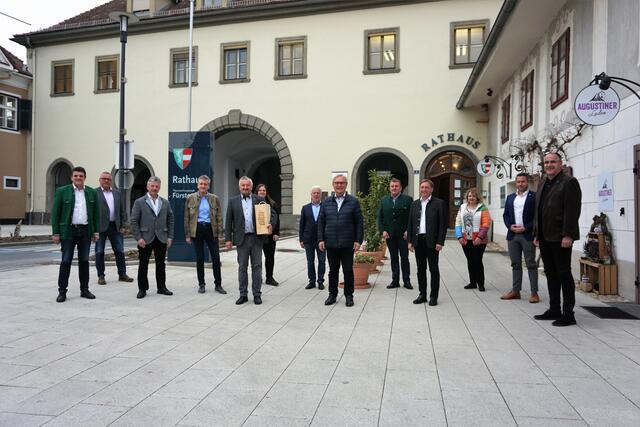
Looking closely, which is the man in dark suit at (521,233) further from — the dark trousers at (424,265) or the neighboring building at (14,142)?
the neighboring building at (14,142)

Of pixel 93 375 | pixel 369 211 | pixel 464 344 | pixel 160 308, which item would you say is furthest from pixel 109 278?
pixel 464 344

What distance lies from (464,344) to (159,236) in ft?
15.8

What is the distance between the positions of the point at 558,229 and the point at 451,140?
1544 centimetres

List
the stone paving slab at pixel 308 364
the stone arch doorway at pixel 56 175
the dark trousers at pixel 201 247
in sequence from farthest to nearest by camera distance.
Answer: the stone arch doorway at pixel 56 175
the dark trousers at pixel 201 247
the stone paving slab at pixel 308 364

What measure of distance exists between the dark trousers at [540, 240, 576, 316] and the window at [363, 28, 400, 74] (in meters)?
16.2

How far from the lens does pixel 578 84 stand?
31.3ft

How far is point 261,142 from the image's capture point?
2781 centimetres

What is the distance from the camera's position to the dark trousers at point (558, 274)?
6.07 meters

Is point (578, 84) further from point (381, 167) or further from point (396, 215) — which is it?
point (381, 167)

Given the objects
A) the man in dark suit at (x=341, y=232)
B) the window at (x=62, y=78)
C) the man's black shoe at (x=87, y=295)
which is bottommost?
the man's black shoe at (x=87, y=295)

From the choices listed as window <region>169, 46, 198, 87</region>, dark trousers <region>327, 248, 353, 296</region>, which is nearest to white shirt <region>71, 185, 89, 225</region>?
dark trousers <region>327, 248, 353, 296</region>

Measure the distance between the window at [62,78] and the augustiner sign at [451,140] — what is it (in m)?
17.5

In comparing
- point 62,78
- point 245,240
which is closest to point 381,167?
point 62,78

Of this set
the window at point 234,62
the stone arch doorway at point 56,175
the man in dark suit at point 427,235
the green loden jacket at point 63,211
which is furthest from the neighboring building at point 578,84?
the stone arch doorway at point 56,175
